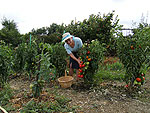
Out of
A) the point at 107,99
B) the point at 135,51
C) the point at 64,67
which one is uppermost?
the point at 135,51

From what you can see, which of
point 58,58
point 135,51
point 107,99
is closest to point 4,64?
point 58,58

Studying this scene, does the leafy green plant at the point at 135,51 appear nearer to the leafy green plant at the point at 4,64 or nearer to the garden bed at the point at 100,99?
the garden bed at the point at 100,99

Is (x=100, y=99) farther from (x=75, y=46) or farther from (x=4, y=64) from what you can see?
(x=4, y=64)

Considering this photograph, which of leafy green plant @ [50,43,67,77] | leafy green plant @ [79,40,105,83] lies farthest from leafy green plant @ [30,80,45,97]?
leafy green plant @ [50,43,67,77]

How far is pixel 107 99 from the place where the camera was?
2.69 m

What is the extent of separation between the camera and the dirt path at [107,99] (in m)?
2.30

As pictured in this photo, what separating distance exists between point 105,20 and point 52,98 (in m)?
4.18

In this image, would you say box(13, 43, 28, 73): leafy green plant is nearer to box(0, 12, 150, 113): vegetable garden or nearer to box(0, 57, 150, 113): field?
box(0, 12, 150, 113): vegetable garden

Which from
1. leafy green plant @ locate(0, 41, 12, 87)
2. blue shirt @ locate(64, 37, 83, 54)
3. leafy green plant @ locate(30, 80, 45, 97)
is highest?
blue shirt @ locate(64, 37, 83, 54)

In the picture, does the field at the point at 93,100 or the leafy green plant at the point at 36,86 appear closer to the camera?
the field at the point at 93,100

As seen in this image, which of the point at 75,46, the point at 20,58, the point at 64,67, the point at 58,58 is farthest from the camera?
the point at 20,58

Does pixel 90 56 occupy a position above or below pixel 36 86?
above

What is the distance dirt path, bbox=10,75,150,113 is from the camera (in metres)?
2.30

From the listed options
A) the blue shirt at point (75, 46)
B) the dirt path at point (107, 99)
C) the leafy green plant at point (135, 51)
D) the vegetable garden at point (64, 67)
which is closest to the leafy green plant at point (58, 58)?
the vegetable garden at point (64, 67)
